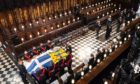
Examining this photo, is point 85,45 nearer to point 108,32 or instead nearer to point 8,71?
point 108,32

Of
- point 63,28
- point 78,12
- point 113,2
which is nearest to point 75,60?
point 63,28

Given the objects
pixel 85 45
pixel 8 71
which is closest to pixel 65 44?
pixel 85 45

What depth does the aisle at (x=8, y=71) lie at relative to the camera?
885 cm

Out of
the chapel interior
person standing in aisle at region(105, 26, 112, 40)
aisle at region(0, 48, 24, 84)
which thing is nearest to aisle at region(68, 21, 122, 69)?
the chapel interior

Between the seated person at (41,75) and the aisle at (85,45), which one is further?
the aisle at (85,45)

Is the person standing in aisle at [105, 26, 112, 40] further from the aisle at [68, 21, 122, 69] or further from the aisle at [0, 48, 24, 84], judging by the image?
the aisle at [0, 48, 24, 84]

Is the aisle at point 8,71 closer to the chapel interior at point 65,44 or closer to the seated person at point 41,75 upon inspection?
the chapel interior at point 65,44

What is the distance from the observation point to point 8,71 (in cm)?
962

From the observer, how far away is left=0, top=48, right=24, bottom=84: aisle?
8846 millimetres

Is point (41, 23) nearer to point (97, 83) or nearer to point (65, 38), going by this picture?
point (65, 38)

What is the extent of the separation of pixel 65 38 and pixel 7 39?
429 cm

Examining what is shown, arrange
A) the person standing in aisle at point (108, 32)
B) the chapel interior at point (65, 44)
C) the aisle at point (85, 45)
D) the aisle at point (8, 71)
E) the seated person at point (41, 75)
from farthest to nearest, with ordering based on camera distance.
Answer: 1. the person standing in aisle at point (108, 32)
2. the aisle at point (85, 45)
3. the aisle at point (8, 71)
4. the chapel interior at point (65, 44)
5. the seated person at point (41, 75)

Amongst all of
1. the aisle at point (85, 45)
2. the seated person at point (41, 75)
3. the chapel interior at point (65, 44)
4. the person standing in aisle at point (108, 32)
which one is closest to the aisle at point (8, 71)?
the chapel interior at point (65, 44)

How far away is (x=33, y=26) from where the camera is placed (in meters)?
12.0
